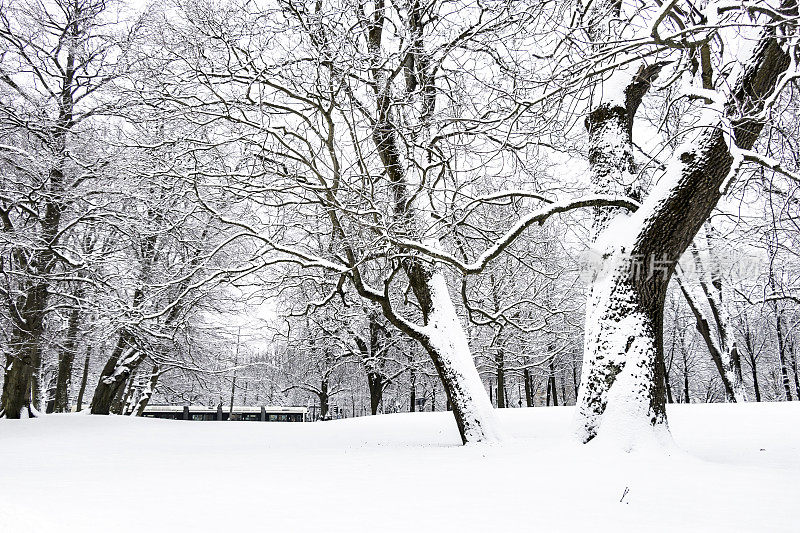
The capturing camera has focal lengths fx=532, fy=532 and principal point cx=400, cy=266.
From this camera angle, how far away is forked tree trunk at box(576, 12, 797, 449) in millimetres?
5113

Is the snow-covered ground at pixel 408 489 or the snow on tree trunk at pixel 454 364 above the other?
the snow on tree trunk at pixel 454 364

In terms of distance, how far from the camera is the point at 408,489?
419 cm

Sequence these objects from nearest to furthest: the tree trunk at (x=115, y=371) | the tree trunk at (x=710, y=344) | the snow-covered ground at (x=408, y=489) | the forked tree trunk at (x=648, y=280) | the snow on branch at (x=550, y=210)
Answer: the snow-covered ground at (x=408, y=489) → the forked tree trunk at (x=648, y=280) → the snow on branch at (x=550, y=210) → the tree trunk at (x=710, y=344) → the tree trunk at (x=115, y=371)

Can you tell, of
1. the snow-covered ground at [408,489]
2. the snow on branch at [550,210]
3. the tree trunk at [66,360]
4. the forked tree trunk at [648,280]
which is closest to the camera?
the snow-covered ground at [408,489]

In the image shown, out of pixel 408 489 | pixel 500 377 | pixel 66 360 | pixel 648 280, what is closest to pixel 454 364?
pixel 648 280

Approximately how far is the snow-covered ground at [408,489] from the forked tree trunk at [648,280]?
1.43ft

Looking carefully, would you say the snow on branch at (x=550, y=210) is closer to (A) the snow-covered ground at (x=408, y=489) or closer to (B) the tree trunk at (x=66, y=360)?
(A) the snow-covered ground at (x=408, y=489)

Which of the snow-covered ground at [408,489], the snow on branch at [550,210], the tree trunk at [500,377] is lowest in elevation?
the snow-covered ground at [408,489]

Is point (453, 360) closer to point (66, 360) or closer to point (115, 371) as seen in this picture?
point (115, 371)

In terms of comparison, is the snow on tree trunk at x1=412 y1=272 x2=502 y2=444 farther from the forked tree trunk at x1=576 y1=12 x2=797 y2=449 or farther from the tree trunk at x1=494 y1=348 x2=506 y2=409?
the tree trunk at x1=494 y1=348 x2=506 y2=409

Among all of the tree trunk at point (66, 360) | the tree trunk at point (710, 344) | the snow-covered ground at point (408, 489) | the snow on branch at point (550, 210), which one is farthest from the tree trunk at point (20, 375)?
the tree trunk at point (710, 344)

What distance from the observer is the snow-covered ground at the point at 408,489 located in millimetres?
3160

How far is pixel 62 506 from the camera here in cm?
366

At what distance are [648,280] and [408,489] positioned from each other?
11.2 ft
